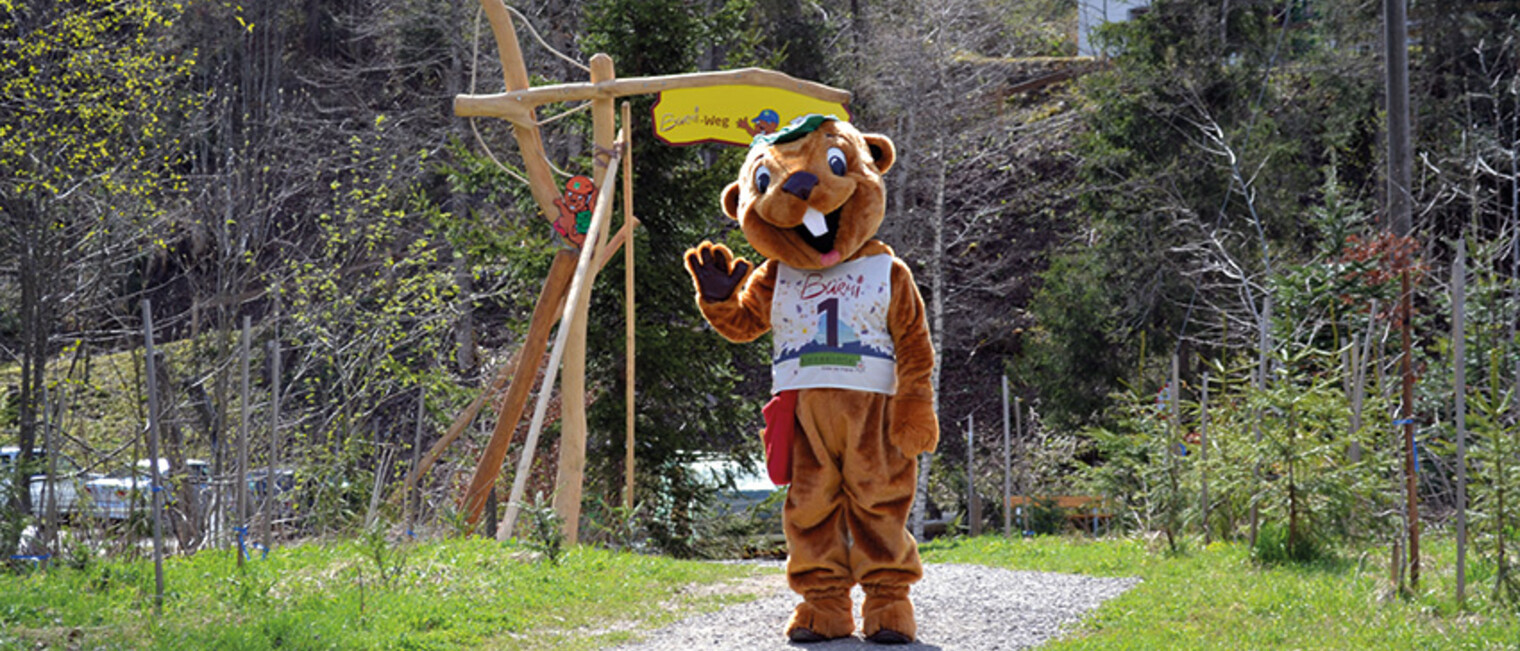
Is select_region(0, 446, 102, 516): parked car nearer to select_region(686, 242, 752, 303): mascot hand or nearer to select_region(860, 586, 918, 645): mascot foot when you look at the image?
select_region(686, 242, 752, 303): mascot hand

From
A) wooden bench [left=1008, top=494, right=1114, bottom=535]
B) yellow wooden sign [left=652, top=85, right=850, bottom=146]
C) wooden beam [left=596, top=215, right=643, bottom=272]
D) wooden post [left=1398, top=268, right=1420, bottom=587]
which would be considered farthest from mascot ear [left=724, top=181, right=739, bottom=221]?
wooden bench [left=1008, top=494, right=1114, bottom=535]

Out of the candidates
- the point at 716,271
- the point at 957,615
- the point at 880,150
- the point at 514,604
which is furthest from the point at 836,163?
the point at 514,604

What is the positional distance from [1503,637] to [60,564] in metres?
6.31

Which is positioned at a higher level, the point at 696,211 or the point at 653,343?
the point at 696,211

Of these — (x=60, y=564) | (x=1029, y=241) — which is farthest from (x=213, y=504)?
(x=1029, y=241)

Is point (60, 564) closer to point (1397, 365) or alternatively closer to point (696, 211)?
point (696, 211)

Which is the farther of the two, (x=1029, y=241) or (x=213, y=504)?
(x=1029, y=241)

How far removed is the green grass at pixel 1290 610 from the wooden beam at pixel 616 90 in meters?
3.51

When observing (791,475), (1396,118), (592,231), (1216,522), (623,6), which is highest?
(623,6)

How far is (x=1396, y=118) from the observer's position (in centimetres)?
1315

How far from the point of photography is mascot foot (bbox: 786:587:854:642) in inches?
224

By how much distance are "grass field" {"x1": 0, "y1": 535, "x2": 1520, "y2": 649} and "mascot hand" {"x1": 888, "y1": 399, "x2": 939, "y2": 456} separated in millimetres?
1007

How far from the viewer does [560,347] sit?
8.17 meters

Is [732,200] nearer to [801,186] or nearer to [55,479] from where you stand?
[801,186]
